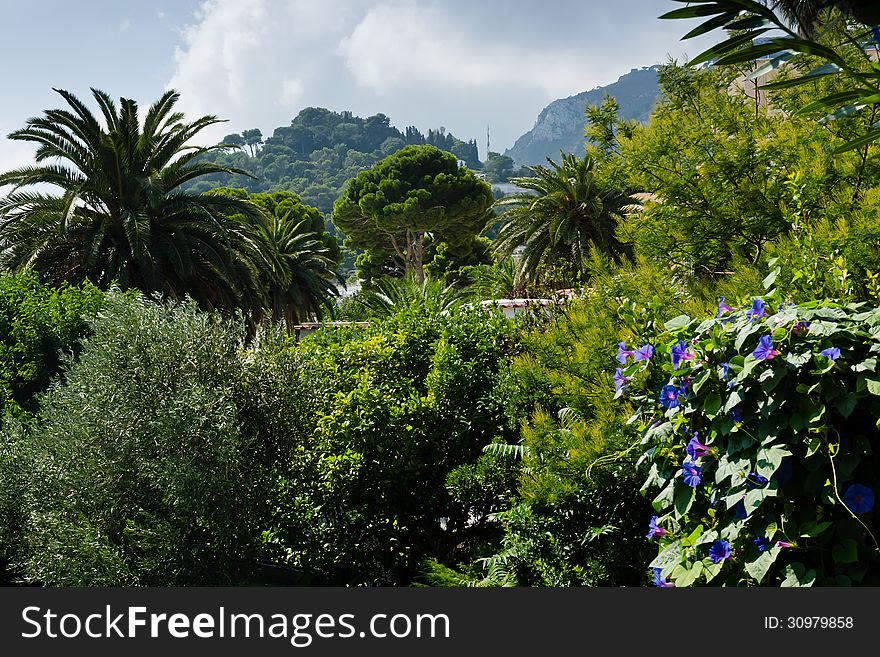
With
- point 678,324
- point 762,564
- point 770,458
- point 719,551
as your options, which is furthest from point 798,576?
point 678,324

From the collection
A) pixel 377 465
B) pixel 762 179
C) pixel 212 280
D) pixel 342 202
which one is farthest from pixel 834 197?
pixel 342 202

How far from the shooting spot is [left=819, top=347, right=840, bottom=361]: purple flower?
2133mm

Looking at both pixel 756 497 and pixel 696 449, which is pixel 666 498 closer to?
pixel 696 449

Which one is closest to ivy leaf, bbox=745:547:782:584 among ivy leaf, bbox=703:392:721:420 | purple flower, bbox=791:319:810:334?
ivy leaf, bbox=703:392:721:420

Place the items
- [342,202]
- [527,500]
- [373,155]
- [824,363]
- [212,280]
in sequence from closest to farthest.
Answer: [824,363]
[527,500]
[212,280]
[342,202]
[373,155]

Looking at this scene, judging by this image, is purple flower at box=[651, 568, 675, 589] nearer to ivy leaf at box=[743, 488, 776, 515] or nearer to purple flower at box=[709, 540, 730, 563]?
purple flower at box=[709, 540, 730, 563]

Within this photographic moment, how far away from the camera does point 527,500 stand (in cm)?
410

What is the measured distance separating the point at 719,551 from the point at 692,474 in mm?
251

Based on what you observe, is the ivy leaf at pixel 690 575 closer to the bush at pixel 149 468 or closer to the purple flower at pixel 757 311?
the purple flower at pixel 757 311

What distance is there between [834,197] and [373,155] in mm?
154882

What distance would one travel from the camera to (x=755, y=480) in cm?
228

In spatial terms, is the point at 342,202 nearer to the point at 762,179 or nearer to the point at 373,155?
the point at 762,179

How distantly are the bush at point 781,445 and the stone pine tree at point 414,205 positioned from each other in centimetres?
3960

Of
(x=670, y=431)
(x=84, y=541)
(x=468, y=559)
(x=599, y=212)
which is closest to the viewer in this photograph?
(x=670, y=431)
